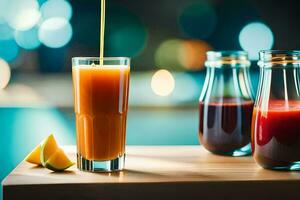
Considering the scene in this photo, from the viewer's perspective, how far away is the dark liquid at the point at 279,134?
97cm

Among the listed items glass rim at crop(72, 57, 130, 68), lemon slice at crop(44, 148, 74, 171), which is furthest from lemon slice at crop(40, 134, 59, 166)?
glass rim at crop(72, 57, 130, 68)

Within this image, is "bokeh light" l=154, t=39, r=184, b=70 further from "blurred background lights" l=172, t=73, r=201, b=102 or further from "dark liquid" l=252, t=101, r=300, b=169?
"dark liquid" l=252, t=101, r=300, b=169

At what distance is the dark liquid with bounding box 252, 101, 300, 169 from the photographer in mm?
970

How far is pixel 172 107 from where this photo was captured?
1537 millimetres

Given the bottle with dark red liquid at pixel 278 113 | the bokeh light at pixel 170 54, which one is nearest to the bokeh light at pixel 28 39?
the bokeh light at pixel 170 54

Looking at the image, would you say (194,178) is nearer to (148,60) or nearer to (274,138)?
(274,138)

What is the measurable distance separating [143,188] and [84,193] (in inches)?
4.4

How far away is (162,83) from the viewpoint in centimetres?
154

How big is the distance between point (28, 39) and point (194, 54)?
527 mm

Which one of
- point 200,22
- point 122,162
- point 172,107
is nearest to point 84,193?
point 122,162

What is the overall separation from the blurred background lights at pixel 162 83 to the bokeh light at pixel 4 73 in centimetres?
46

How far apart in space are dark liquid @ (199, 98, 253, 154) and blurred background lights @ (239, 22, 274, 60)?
41 cm

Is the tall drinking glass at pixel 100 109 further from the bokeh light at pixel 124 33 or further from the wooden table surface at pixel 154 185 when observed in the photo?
the bokeh light at pixel 124 33

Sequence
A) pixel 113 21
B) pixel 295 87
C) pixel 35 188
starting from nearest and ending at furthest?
pixel 35 188 < pixel 295 87 < pixel 113 21
